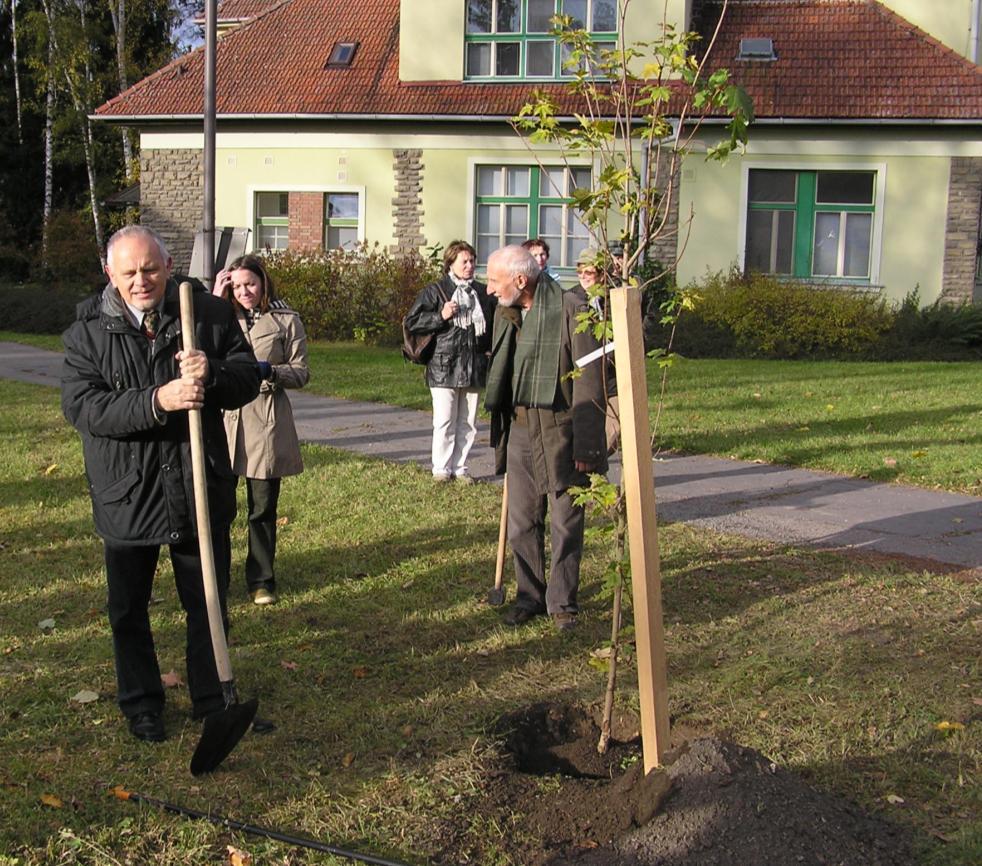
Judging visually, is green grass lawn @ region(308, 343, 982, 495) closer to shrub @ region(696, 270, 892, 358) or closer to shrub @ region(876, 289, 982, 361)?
shrub @ region(696, 270, 892, 358)

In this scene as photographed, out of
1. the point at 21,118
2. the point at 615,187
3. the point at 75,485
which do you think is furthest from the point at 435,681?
the point at 21,118

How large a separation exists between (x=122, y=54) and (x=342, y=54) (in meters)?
16.5

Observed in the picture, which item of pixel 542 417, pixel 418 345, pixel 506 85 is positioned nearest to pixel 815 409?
pixel 418 345

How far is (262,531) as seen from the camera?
6.57 meters

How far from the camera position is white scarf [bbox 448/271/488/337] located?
9297 millimetres

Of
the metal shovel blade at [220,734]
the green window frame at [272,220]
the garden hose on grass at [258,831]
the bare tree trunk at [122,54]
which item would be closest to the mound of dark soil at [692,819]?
the garden hose on grass at [258,831]

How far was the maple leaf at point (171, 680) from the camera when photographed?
5.41 metres

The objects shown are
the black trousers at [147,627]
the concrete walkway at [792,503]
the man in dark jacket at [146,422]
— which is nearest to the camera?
the man in dark jacket at [146,422]

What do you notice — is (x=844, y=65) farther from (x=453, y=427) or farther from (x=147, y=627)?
(x=147, y=627)

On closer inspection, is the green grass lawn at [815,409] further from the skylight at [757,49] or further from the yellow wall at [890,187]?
the skylight at [757,49]

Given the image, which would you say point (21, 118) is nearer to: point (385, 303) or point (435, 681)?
point (385, 303)

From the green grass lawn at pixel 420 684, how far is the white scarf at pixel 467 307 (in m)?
1.72

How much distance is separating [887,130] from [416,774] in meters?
20.3

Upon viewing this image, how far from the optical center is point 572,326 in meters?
6.04
